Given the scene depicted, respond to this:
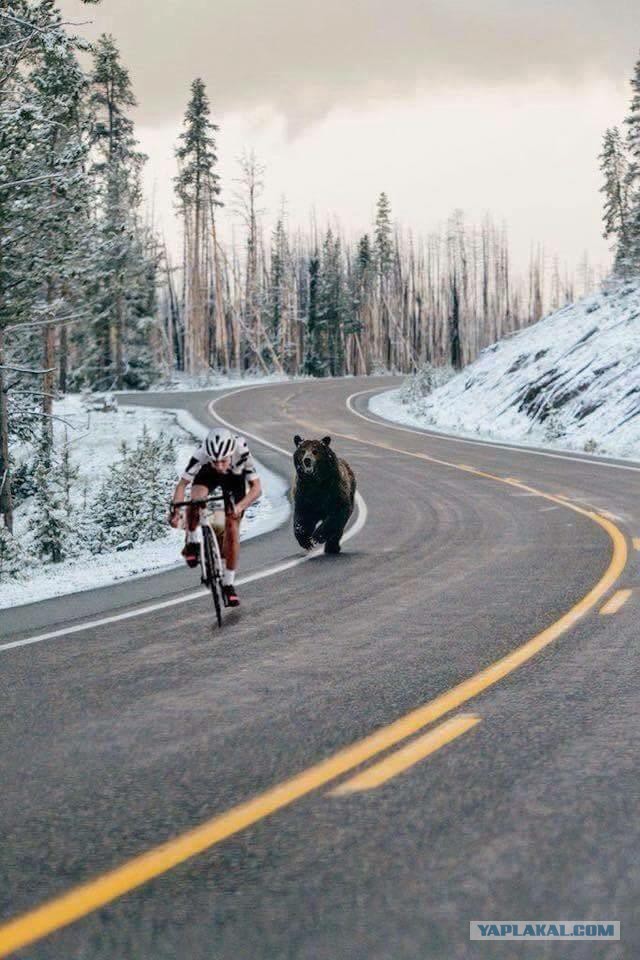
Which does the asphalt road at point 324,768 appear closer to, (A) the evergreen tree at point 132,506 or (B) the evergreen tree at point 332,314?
(A) the evergreen tree at point 132,506

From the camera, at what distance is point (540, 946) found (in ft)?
8.75

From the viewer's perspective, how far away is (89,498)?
25.7 metres

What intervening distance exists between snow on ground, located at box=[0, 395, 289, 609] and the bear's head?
1905 mm

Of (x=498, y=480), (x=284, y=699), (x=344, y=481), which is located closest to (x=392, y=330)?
(x=498, y=480)

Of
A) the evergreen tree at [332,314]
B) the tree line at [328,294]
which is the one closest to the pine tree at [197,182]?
the tree line at [328,294]

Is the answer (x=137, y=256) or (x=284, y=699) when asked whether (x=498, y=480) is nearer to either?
(x=284, y=699)

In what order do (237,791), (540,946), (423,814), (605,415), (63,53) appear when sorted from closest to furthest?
(540,946) → (423,814) → (237,791) → (63,53) → (605,415)

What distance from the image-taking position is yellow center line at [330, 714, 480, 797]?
3.98 meters

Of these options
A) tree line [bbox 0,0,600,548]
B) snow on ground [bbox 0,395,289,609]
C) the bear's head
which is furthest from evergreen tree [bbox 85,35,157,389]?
the bear's head

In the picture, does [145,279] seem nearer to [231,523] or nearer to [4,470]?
[4,470]

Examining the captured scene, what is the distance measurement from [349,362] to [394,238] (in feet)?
70.0

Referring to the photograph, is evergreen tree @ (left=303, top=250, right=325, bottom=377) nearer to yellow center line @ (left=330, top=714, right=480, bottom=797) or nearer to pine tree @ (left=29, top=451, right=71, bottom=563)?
pine tree @ (left=29, top=451, right=71, bottom=563)

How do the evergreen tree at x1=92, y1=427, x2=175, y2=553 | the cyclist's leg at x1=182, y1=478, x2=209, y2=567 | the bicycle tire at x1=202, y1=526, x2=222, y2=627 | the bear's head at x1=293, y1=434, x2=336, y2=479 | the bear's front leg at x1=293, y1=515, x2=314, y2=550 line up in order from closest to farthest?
the bicycle tire at x1=202, y1=526, x2=222, y2=627, the cyclist's leg at x1=182, y1=478, x2=209, y2=567, the bear's head at x1=293, y1=434, x2=336, y2=479, the bear's front leg at x1=293, y1=515, x2=314, y2=550, the evergreen tree at x1=92, y1=427, x2=175, y2=553

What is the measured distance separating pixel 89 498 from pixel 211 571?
18507mm
